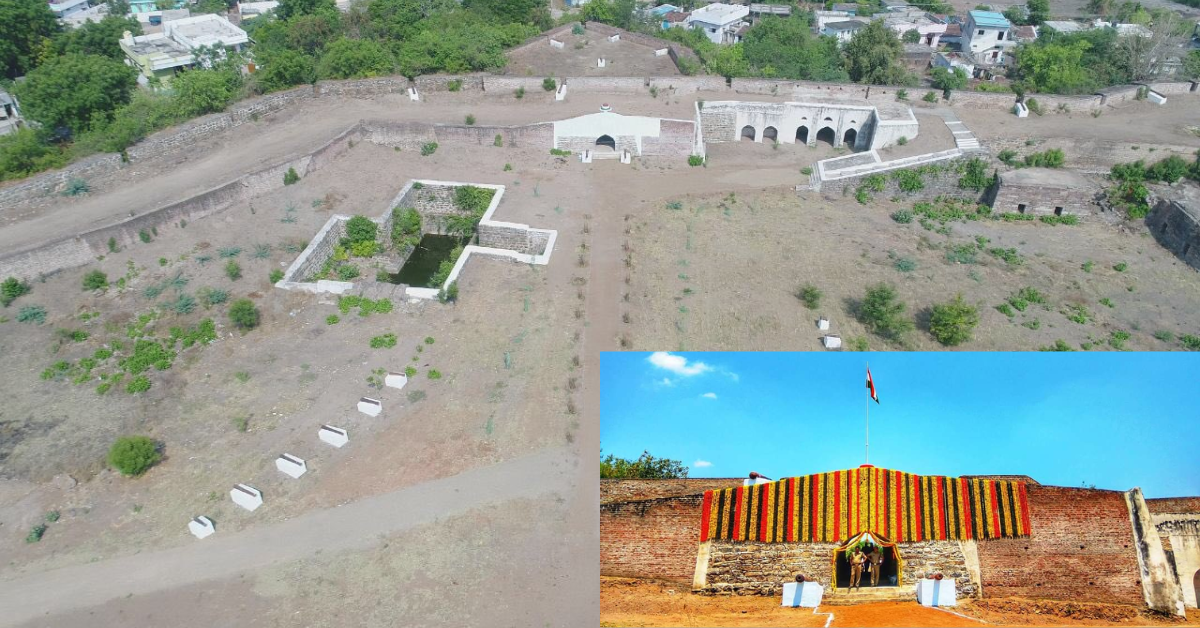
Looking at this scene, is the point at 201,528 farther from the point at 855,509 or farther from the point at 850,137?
the point at 850,137

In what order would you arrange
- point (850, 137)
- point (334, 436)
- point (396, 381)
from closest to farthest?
point (334, 436) → point (396, 381) → point (850, 137)

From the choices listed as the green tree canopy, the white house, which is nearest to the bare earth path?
the green tree canopy

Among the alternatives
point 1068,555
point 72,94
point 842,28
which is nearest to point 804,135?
point 842,28

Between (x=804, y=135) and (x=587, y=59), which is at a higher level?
(x=587, y=59)

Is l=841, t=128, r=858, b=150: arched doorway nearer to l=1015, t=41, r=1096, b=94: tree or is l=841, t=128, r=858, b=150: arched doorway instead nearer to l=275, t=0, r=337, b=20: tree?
l=1015, t=41, r=1096, b=94: tree

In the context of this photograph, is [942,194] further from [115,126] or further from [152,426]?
[115,126]

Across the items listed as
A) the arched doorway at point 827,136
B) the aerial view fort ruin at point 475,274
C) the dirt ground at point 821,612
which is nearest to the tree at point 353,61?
the aerial view fort ruin at point 475,274
